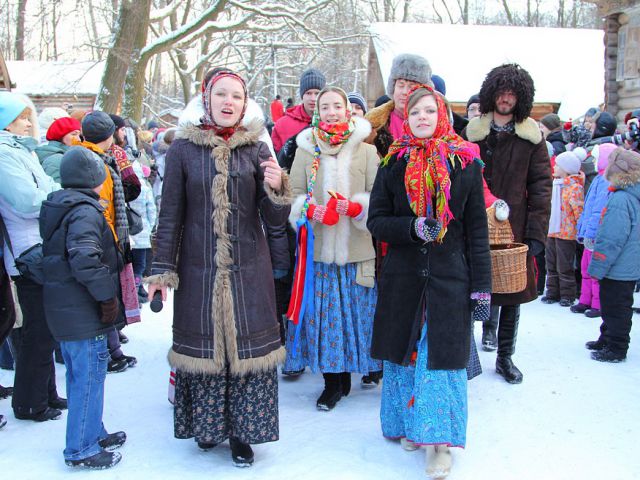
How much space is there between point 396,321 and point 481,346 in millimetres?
2347

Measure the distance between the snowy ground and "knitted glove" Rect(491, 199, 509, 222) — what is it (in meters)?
1.25

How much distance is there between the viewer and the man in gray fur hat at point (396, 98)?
158 inches

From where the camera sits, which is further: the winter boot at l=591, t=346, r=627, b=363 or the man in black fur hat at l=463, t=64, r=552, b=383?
the winter boot at l=591, t=346, r=627, b=363

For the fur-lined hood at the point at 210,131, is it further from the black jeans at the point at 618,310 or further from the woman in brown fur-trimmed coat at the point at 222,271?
the black jeans at the point at 618,310

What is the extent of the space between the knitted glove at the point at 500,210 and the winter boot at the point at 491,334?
1.53 meters

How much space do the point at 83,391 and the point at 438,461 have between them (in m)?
1.86

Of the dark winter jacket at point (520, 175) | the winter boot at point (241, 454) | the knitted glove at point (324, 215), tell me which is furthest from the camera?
the dark winter jacket at point (520, 175)

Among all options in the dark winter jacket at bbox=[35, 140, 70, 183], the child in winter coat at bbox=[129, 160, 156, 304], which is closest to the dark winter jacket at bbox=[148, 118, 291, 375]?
the dark winter jacket at bbox=[35, 140, 70, 183]

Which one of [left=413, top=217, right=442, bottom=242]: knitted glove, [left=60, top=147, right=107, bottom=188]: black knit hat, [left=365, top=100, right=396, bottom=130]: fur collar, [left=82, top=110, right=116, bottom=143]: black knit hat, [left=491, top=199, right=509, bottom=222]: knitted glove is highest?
[left=365, top=100, right=396, bottom=130]: fur collar

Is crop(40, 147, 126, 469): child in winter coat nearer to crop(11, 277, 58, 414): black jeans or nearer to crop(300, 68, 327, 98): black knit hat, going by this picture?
crop(11, 277, 58, 414): black jeans

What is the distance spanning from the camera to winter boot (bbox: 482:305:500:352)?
5.08 metres

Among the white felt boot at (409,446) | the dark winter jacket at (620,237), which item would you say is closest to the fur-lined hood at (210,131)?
the white felt boot at (409,446)

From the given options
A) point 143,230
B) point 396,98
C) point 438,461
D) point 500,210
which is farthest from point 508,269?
point 143,230

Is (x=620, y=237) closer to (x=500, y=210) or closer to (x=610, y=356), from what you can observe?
(x=610, y=356)
